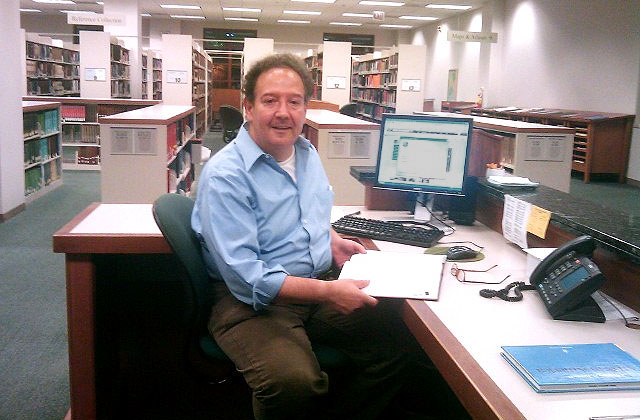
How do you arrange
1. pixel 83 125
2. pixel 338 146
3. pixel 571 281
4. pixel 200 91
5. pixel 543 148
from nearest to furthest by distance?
1. pixel 571 281
2. pixel 338 146
3. pixel 543 148
4. pixel 83 125
5. pixel 200 91

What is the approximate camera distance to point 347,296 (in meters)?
1.64

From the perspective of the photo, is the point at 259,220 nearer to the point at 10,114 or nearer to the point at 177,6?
the point at 10,114

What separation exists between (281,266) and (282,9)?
1458 cm

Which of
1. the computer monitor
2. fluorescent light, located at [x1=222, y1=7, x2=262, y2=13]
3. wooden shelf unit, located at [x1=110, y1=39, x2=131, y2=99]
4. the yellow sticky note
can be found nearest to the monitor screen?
the computer monitor

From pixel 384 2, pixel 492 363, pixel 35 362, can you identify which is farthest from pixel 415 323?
pixel 384 2

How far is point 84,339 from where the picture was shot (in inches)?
79.8

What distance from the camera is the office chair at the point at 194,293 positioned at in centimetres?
170

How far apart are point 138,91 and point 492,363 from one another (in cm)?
1197

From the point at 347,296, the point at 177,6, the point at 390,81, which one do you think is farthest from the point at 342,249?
the point at 177,6

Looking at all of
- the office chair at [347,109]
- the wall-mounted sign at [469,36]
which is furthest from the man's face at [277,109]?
the wall-mounted sign at [469,36]

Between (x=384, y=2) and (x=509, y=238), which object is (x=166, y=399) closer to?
(x=509, y=238)

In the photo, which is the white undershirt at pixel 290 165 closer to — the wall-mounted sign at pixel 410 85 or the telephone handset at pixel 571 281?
the telephone handset at pixel 571 281

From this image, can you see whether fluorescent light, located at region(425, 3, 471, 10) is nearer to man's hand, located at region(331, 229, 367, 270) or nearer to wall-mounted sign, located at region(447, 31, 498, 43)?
wall-mounted sign, located at region(447, 31, 498, 43)

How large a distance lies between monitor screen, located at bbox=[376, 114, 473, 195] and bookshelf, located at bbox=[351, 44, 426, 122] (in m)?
8.19
